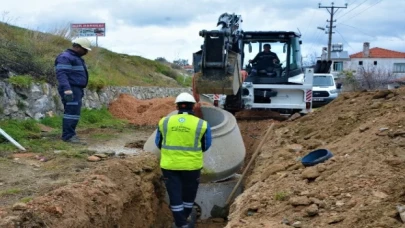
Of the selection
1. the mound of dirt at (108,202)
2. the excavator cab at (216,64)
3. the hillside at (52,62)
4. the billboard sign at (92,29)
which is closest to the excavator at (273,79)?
the excavator cab at (216,64)

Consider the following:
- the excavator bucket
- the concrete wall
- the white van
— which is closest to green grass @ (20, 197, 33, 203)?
the excavator bucket

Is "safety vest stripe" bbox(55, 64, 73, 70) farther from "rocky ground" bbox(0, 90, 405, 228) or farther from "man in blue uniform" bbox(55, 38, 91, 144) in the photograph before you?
"rocky ground" bbox(0, 90, 405, 228)

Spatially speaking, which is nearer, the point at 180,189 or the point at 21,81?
the point at 180,189

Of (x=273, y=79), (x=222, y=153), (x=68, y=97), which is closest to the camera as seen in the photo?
(x=222, y=153)

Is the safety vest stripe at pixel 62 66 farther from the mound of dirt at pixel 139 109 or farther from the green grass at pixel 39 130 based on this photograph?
the mound of dirt at pixel 139 109

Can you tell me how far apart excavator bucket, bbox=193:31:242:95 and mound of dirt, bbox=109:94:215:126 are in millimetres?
5436

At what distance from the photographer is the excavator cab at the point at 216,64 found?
29.7 feet

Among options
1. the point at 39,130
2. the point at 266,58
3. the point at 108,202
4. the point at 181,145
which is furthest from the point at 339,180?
the point at 266,58

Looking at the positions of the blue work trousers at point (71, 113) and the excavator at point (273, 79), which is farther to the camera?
the excavator at point (273, 79)

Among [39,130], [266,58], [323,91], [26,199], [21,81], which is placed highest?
[266,58]

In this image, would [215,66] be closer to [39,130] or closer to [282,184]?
[282,184]

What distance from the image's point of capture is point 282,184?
6.08 meters

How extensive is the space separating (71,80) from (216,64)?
257 centimetres

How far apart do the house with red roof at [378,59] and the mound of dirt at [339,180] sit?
74.8 metres
